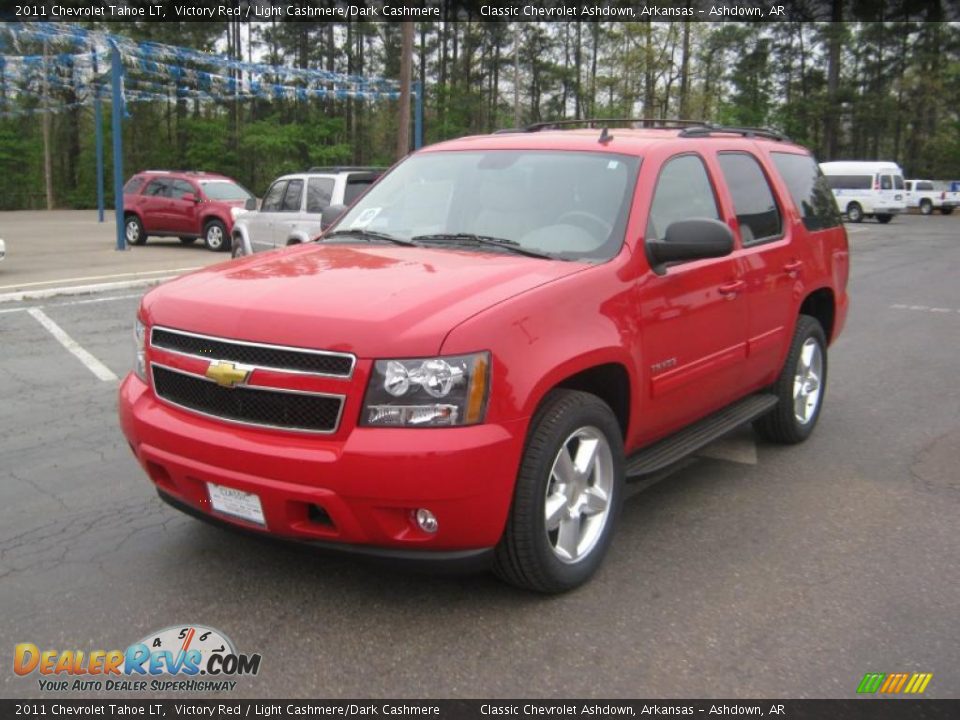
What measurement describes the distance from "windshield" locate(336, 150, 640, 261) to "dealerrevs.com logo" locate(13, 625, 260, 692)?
1.97 meters

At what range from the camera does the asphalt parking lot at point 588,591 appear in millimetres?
2947

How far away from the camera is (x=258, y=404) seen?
3131 millimetres

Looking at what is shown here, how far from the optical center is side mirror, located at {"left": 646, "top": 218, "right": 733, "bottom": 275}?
12.4 feet

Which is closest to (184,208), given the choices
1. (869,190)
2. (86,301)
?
(86,301)

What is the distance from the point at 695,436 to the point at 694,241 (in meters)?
1.08

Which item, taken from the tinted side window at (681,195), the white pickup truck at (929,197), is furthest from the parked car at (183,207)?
the white pickup truck at (929,197)

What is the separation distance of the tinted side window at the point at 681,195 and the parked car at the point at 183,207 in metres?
15.5

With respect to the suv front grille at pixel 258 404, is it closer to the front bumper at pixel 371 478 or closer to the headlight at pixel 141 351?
the front bumper at pixel 371 478

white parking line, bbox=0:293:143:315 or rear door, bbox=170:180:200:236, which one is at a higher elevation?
rear door, bbox=170:180:200:236

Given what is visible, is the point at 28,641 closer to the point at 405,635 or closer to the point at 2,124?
the point at 405,635

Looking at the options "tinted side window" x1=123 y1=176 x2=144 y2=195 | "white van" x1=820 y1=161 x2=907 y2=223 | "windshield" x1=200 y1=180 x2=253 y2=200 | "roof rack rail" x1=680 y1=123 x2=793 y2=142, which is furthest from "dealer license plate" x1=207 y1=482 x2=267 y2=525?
"white van" x1=820 y1=161 x2=907 y2=223

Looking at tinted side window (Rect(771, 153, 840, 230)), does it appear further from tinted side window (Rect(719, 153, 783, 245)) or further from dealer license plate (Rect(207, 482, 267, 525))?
dealer license plate (Rect(207, 482, 267, 525))
